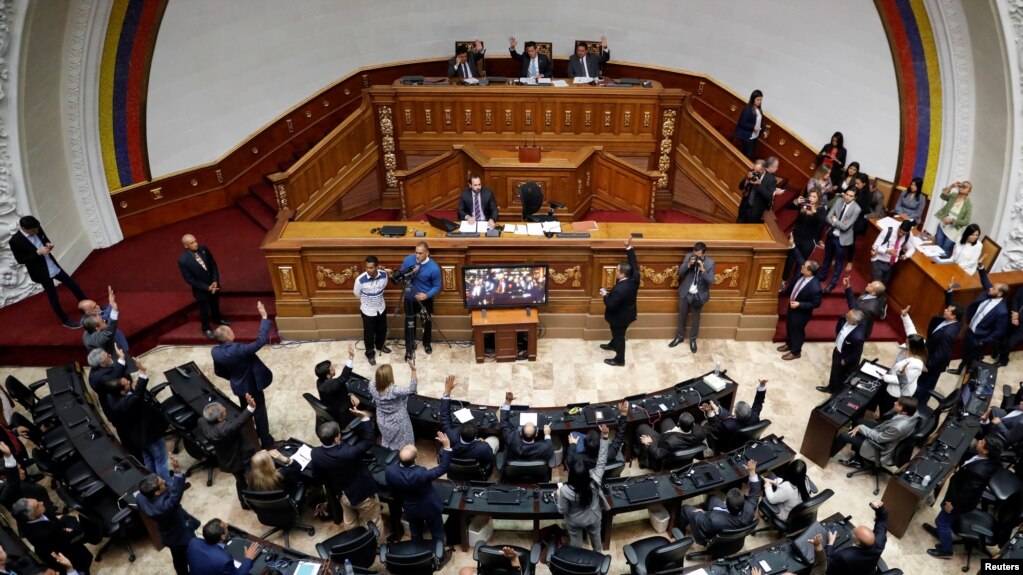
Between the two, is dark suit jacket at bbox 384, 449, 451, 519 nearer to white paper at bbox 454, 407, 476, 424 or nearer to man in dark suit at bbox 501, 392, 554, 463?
man in dark suit at bbox 501, 392, 554, 463

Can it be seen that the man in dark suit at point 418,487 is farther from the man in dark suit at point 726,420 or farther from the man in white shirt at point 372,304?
the man in white shirt at point 372,304

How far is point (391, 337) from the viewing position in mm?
8852

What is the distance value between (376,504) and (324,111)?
7.86 m

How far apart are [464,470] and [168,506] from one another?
7.84ft

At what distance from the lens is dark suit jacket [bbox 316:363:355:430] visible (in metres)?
6.45

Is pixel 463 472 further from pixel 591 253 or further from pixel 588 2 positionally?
pixel 588 2

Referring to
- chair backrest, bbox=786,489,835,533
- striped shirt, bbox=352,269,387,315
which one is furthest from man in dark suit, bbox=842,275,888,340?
striped shirt, bbox=352,269,387,315

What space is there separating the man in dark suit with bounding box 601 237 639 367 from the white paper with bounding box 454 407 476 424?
85.3 inches

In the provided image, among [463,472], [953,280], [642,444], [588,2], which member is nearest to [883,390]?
[953,280]

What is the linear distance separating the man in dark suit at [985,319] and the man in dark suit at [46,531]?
885cm

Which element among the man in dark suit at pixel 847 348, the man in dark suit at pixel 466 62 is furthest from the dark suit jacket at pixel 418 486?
the man in dark suit at pixel 466 62

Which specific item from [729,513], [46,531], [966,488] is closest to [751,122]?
[966,488]

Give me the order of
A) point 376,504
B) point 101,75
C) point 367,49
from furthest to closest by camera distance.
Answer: point 367,49 < point 101,75 < point 376,504

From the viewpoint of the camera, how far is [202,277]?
8.09 m
